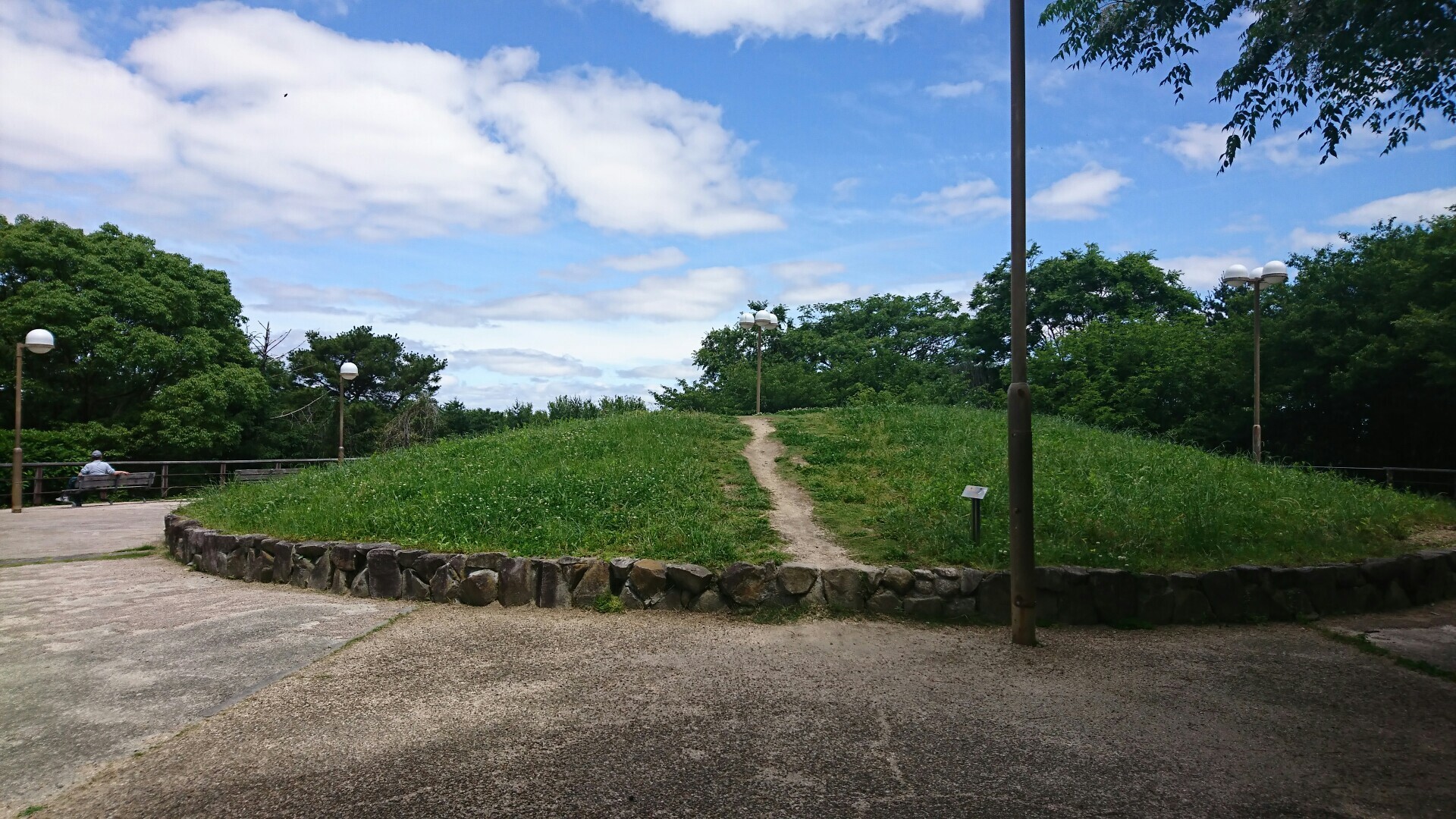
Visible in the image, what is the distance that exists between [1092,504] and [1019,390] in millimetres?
3156

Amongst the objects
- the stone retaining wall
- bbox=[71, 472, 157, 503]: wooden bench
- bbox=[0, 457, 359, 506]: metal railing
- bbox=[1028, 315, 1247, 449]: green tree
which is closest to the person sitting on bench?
bbox=[71, 472, 157, 503]: wooden bench

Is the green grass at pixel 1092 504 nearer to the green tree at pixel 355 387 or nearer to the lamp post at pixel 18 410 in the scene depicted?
the lamp post at pixel 18 410

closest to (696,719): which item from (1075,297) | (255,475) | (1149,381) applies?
(255,475)

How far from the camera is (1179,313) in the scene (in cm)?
2795

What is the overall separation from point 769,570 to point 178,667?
3880mm

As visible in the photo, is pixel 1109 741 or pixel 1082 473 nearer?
pixel 1109 741

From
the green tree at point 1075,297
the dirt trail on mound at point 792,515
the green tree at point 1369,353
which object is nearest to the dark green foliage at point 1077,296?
the green tree at point 1075,297

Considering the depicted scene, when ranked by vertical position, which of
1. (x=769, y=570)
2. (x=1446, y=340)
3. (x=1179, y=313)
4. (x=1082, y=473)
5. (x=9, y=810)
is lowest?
(x=9, y=810)

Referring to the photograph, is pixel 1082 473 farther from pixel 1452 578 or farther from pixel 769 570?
pixel 769 570

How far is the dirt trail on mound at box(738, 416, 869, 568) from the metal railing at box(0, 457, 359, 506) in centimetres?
821

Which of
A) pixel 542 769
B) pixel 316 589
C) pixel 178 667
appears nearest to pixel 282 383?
pixel 316 589

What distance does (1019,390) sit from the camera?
5289mm

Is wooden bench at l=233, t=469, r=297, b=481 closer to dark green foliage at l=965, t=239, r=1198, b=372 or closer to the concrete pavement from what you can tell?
the concrete pavement

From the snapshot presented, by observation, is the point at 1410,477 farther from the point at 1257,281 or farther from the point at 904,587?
the point at 904,587
